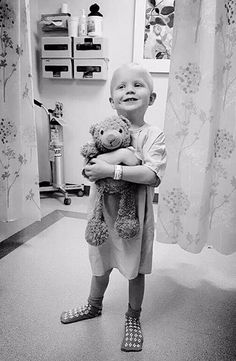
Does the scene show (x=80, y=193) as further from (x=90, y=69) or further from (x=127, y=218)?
(x=127, y=218)

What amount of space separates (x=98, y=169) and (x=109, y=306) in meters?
0.74

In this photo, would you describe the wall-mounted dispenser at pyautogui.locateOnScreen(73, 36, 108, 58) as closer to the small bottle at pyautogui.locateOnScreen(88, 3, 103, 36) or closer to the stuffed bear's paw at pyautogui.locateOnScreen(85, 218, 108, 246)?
the small bottle at pyautogui.locateOnScreen(88, 3, 103, 36)

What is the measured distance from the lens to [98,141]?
0.84 m

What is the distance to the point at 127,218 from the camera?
88 centimetres

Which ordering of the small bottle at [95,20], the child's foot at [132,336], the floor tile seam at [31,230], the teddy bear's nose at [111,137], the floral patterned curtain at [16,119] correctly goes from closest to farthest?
the teddy bear's nose at [111,137] → the child's foot at [132,336] → the floral patterned curtain at [16,119] → the floor tile seam at [31,230] → the small bottle at [95,20]

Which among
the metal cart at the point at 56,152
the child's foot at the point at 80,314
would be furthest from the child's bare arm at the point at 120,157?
the metal cart at the point at 56,152

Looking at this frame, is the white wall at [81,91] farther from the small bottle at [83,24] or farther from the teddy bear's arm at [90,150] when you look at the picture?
the teddy bear's arm at [90,150]

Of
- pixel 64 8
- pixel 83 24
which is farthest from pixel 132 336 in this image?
pixel 64 8

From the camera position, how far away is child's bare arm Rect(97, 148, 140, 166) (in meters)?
0.83

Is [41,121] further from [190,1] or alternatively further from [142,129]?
[142,129]

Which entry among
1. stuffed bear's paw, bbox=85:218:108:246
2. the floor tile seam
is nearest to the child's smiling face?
stuffed bear's paw, bbox=85:218:108:246

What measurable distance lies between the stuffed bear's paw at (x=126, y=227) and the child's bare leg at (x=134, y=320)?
23cm

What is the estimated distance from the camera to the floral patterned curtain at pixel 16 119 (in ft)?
5.07

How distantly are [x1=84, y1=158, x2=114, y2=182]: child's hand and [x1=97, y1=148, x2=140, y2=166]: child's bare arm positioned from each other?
0.02 m
